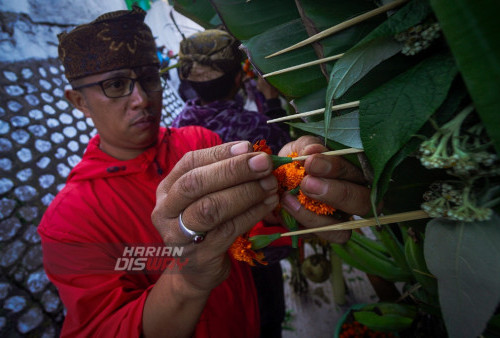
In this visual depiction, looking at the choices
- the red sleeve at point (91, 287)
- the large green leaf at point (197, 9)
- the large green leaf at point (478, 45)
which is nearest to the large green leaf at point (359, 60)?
the large green leaf at point (478, 45)

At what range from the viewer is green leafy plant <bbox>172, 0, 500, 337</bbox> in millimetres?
269

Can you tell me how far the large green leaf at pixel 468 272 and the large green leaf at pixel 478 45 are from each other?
0.16 meters

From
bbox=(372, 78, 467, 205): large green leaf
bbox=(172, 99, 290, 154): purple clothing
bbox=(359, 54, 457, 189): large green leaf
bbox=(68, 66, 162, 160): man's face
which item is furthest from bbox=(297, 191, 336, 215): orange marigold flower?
bbox=(68, 66, 162, 160): man's face

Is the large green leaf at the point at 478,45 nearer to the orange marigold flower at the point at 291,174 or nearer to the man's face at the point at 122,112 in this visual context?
the orange marigold flower at the point at 291,174

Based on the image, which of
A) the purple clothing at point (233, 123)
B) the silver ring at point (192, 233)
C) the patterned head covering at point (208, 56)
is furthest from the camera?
the patterned head covering at point (208, 56)

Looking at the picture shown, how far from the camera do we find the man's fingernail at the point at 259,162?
0.49 m

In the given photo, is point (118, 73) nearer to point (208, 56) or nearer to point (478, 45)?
point (208, 56)

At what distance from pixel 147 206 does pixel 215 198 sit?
2.25ft

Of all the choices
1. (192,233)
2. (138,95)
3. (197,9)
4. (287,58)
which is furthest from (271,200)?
(138,95)

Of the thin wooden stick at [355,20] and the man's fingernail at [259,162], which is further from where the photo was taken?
the man's fingernail at [259,162]

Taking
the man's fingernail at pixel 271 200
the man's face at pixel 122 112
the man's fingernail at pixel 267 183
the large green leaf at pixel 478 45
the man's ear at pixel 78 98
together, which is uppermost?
the man's ear at pixel 78 98

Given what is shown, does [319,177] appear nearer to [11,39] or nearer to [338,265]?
[338,265]

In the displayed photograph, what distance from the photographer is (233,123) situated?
1527 millimetres

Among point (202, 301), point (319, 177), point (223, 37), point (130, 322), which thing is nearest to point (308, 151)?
point (319, 177)
